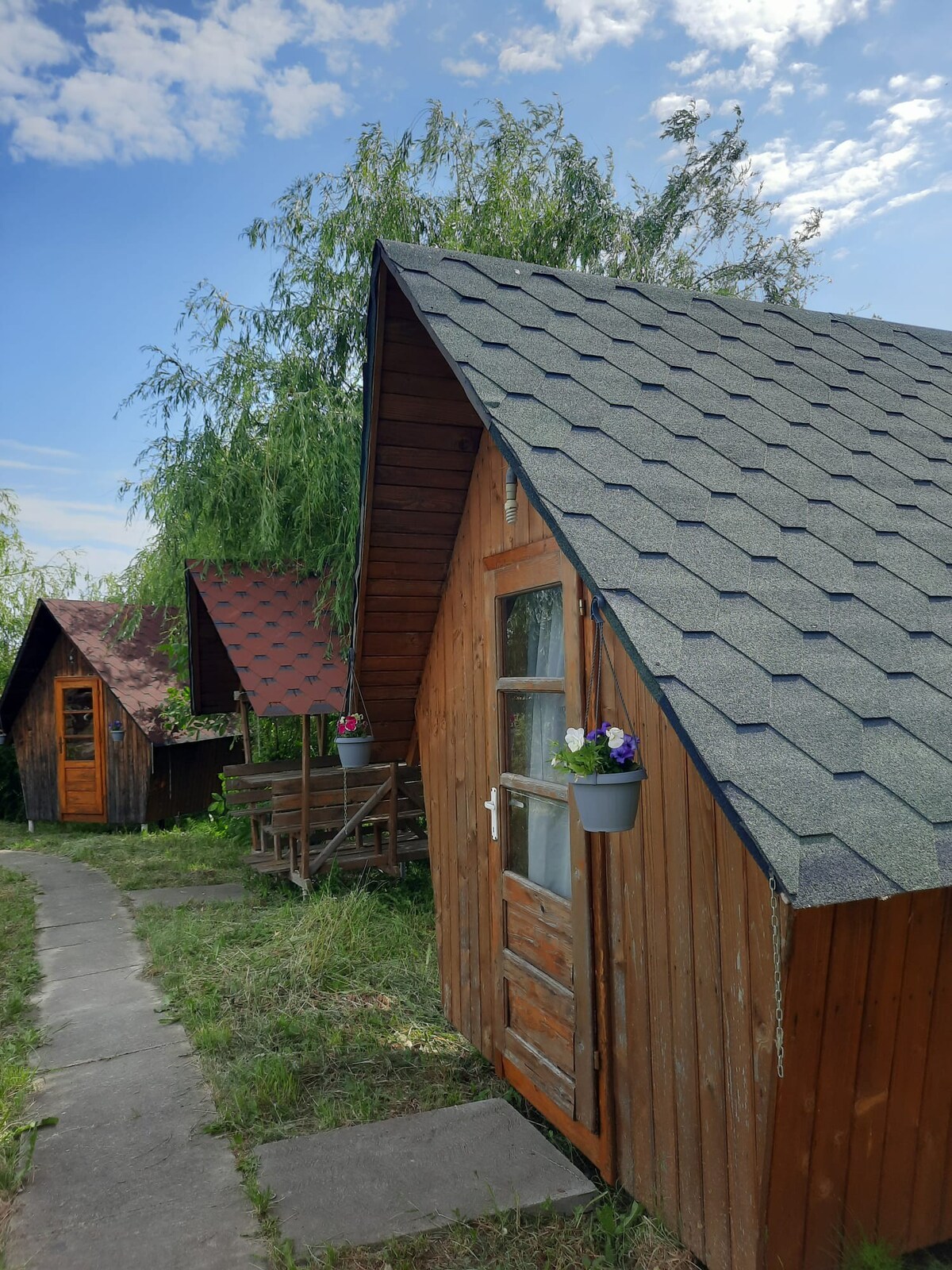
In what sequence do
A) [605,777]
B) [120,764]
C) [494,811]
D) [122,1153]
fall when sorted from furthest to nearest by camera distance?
[120,764]
[494,811]
[122,1153]
[605,777]

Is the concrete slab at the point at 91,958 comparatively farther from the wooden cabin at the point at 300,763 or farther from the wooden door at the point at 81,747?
the wooden door at the point at 81,747

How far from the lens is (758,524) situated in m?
2.71

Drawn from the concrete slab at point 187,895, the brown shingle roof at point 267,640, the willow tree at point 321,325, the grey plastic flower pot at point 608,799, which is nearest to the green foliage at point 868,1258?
the grey plastic flower pot at point 608,799

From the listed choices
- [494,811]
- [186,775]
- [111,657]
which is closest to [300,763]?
[494,811]

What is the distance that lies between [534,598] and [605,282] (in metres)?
1.53

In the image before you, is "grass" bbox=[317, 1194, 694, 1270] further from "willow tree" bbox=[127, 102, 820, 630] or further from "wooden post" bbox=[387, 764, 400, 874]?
"willow tree" bbox=[127, 102, 820, 630]

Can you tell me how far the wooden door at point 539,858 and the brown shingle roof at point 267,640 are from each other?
3.03m

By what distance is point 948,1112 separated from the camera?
2.74m

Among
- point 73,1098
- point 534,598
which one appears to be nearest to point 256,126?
point 534,598

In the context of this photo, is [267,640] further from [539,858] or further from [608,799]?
[608,799]

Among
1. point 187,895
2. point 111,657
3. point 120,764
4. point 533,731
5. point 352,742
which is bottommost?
point 187,895

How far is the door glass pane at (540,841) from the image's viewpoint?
3723 millimetres

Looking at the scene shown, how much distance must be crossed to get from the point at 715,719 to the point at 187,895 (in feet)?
26.3

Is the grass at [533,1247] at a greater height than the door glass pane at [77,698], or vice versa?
the door glass pane at [77,698]
